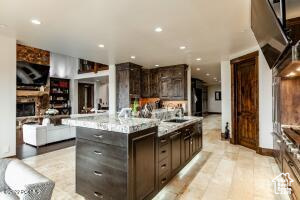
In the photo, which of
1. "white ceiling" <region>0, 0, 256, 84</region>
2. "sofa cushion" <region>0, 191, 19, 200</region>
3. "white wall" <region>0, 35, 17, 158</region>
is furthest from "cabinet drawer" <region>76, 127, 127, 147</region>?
"white wall" <region>0, 35, 17, 158</region>

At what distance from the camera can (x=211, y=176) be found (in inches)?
121

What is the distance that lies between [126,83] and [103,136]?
4.49 m

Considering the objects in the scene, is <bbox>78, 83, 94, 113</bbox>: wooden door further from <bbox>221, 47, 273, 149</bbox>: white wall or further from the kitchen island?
<bbox>221, 47, 273, 149</bbox>: white wall

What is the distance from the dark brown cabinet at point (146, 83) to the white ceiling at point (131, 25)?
99.5 inches

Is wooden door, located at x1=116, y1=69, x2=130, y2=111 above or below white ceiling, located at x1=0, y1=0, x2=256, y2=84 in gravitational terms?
below

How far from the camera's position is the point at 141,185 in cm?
201

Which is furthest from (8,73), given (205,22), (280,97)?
(280,97)

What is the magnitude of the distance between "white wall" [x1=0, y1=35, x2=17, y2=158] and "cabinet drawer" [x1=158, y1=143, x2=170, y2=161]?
3.56 meters

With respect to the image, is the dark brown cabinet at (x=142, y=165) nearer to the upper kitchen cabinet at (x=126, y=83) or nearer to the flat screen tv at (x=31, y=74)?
the upper kitchen cabinet at (x=126, y=83)

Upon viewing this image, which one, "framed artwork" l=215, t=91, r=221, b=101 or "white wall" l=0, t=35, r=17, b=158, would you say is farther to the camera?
"framed artwork" l=215, t=91, r=221, b=101

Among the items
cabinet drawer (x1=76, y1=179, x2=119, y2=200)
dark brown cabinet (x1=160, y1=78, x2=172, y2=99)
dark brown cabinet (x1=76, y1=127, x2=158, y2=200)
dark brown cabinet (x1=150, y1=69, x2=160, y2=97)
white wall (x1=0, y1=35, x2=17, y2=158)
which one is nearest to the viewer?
dark brown cabinet (x1=76, y1=127, x2=158, y2=200)

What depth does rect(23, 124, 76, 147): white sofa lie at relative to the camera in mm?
4852

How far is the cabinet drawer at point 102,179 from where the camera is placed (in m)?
1.87

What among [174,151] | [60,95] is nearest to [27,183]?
[174,151]
